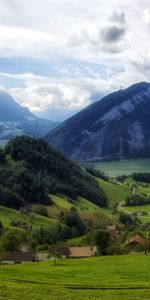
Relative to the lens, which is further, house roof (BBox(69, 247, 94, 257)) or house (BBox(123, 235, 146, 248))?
house (BBox(123, 235, 146, 248))

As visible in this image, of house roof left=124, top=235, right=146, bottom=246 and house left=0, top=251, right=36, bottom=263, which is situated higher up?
Answer: house roof left=124, top=235, right=146, bottom=246

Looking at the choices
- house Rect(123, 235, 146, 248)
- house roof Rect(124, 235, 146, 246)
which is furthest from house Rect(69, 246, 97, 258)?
house roof Rect(124, 235, 146, 246)

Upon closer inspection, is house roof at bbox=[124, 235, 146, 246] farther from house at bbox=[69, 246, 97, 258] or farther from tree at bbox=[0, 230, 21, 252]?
tree at bbox=[0, 230, 21, 252]

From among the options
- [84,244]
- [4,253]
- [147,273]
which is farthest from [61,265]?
[84,244]

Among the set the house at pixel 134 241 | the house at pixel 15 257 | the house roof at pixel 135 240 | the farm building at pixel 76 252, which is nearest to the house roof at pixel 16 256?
the house at pixel 15 257

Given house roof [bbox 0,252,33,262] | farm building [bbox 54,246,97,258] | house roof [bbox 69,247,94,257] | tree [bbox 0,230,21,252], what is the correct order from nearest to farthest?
house roof [bbox 0,252,33,262], tree [bbox 0,230,21,252], farm building [bbox 54,246,97,258], house roof [bbox 69,247,94,257]

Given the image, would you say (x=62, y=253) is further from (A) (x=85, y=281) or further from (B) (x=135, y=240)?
(A) (x=85, y=281)

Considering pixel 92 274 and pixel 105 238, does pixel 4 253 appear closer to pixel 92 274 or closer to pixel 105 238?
pixel 105 238

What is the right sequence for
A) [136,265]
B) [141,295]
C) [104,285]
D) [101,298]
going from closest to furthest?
[101,298]
[141,295]
[104,285]
[136,265]
